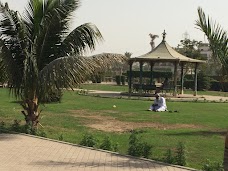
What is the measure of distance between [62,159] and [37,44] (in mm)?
4703

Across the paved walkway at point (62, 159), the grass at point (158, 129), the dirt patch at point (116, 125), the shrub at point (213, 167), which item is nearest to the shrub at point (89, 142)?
the paved walkway at point (62, 159)

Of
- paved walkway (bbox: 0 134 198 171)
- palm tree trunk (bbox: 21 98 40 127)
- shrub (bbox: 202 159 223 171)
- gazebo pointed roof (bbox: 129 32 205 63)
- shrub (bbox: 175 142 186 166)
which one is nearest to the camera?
shrub (bbox: 202 159 223 171)

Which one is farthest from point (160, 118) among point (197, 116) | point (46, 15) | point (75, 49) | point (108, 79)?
point (108, 79)

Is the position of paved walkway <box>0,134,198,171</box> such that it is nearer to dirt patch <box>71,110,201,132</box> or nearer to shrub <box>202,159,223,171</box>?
shrub <box>202,159,223,171</box>

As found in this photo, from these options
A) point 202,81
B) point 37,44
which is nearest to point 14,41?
point 37,44

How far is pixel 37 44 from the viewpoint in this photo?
11.7 meters

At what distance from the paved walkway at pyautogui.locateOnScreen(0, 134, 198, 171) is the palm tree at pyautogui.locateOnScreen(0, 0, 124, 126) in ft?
6.18

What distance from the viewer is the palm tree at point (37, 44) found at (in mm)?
10953

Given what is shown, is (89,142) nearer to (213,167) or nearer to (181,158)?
(181,158)

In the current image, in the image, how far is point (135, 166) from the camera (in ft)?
24.9

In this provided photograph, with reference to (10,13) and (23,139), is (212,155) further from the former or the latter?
(10,13)

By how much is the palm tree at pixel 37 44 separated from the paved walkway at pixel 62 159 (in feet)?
6.18

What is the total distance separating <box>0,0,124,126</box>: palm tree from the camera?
11.0 metres

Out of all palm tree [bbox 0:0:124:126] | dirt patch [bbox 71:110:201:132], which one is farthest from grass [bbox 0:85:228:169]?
palm tree [bbox 0:0:124:126]
